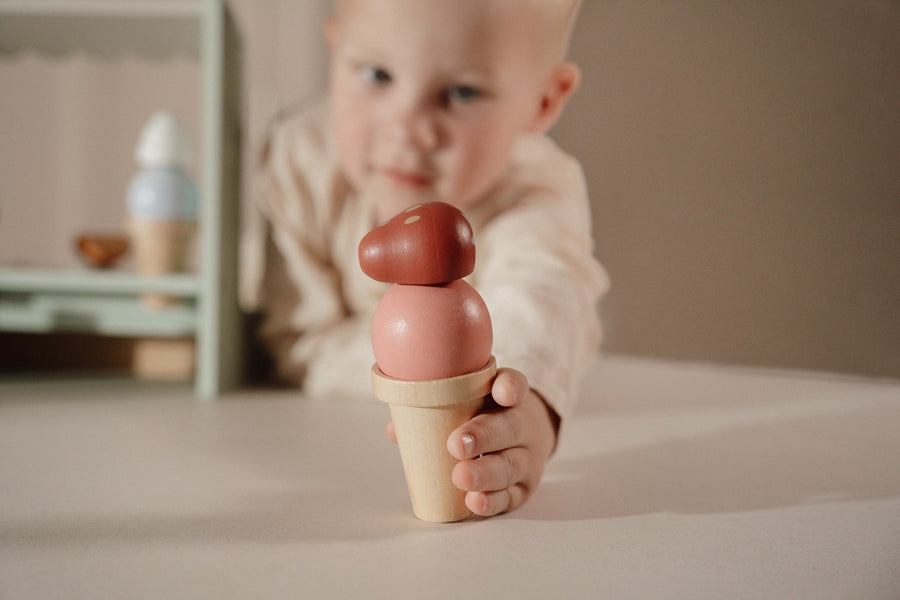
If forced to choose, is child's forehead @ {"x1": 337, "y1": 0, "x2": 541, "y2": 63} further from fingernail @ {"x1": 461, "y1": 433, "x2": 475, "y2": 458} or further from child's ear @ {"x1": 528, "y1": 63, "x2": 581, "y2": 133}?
fingernail @ {"x1": 461, "y1": 433, "x2": 475, "y2": 458}

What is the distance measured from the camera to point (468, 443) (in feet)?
1.09

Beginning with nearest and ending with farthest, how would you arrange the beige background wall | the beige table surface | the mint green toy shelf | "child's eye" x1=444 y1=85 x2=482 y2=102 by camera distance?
the beige table surface → the beige background wall → "child's eye" x1=444 y1=85 x2=482 y2=102 → the mint green toy shelf

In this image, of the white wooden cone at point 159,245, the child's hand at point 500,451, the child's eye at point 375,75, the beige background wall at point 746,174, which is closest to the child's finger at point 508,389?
the child's hand at point 500,451

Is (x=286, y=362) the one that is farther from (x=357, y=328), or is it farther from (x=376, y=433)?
(x=376, y=433)

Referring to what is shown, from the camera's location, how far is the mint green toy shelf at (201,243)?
678 millimetres

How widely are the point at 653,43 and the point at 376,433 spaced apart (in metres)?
0.35

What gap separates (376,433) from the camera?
0.56m

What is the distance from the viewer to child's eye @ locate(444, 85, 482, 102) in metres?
0.56

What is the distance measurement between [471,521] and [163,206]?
51cm

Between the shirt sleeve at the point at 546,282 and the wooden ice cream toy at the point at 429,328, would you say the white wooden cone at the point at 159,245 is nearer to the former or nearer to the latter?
the shirt sleeve at the point at 546,282

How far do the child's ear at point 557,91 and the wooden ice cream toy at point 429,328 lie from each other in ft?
0.77

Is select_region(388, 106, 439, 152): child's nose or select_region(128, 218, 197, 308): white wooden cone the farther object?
select_region(128, 218, 197, 308): white wooden cone

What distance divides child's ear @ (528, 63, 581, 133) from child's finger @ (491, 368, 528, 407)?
26cm

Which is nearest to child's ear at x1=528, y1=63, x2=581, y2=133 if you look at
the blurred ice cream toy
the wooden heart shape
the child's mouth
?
the child's mouth
